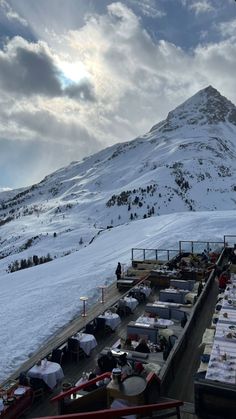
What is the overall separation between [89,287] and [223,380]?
2197 centimetres

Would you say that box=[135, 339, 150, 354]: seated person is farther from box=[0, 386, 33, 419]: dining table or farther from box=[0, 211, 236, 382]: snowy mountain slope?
box=[0, 211, 236, 382]: snowy mountain slope

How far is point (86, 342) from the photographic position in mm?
15547

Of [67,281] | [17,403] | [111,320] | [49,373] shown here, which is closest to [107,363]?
[49,373]

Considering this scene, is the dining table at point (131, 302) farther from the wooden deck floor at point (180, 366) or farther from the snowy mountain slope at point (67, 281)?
the snowy mountain slope at point (67, 281)

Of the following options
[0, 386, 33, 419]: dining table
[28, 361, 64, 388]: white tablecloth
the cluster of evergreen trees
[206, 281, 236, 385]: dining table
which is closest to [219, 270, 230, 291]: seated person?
[206, 281, 236, 385]: dining table

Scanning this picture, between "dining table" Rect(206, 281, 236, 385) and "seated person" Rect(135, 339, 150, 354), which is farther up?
"dining table" Rect(206, 281, 236, 385)

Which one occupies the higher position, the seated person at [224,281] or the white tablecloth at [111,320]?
the seated person at [224,281]

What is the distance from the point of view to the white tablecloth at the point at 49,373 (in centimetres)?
1306

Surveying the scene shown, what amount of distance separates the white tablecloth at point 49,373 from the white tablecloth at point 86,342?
1.82m

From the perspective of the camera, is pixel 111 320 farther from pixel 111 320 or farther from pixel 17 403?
pixel 17 403

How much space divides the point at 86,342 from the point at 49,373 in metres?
2.62

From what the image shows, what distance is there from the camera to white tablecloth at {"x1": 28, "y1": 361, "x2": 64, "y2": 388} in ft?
Result: 42.9

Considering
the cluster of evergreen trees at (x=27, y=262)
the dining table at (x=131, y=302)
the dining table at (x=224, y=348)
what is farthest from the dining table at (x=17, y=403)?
the cluster of evergreen trees at (x=27, y=262)

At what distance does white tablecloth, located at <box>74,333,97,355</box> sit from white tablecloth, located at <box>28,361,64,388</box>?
1819 millimetres
